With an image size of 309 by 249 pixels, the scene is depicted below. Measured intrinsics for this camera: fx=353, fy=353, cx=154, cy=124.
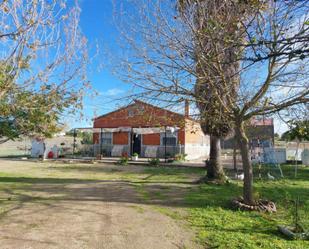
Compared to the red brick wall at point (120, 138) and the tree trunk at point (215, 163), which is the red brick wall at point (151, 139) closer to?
the red brick wall at point (120, 138)

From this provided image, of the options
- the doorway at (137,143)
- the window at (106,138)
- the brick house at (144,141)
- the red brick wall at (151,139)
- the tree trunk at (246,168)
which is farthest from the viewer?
the window at (106,138)

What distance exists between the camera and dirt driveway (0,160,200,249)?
600 centimetres

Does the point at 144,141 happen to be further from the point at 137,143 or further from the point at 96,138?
the point at 96,138

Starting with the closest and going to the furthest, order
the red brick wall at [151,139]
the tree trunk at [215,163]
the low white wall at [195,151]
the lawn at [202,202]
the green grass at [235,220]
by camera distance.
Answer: the green grass at [235,220] → the lawn at [202,202] → the tree trunk at [215,163] → the low white wall at [195,151] → the red brick wall at [151,139]

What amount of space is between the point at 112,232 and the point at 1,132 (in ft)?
25.5

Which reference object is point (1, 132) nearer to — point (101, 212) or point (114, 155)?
point (101, 212)

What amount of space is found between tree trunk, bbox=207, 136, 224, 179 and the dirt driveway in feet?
14.1

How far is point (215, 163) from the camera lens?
47.6 feet

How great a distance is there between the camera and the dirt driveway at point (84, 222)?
6.00 m

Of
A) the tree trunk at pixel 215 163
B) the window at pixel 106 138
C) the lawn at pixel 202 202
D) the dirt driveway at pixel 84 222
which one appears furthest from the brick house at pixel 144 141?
the dirt driveway at pixel 84 222

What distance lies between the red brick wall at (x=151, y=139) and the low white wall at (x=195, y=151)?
114 inches

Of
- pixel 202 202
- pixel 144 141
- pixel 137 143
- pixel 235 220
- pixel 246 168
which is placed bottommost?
pixel 235 220

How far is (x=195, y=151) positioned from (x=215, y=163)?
20.0m

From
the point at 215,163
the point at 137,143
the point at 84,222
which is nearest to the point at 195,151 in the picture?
the point at 137,143
